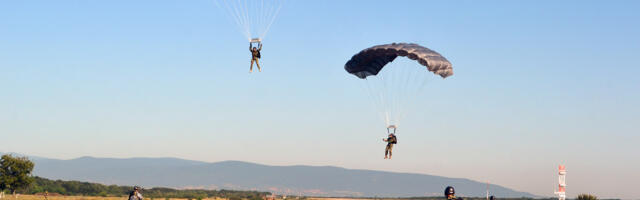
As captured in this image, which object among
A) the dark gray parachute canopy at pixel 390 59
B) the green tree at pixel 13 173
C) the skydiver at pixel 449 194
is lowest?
the skydiver at pixel 449 194

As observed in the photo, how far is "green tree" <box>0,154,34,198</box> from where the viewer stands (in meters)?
74.3

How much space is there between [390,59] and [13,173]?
4651 cm

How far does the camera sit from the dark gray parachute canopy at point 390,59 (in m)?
38.8

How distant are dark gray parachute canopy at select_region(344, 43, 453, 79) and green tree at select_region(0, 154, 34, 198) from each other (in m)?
43.1

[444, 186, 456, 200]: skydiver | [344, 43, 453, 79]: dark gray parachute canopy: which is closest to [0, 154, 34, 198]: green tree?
[344, 43, 453, 79]: dark gray parachute canopy

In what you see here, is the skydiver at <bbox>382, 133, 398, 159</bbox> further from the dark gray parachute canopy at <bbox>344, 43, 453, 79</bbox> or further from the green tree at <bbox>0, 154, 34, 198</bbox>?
the green tree at <bbox>0, 154, 34, 198</bbox>

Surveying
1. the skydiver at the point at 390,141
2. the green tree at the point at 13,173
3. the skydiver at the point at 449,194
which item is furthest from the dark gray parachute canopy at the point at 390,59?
the green tree at the point at 13,173

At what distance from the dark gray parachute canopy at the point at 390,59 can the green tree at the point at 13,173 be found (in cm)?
4315

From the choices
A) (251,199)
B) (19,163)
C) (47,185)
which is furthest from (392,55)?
(47,185)

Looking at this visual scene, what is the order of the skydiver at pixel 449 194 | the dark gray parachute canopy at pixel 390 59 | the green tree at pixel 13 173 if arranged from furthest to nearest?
the green tree at pixel 13 173
the dark gray parachute canopy at pixel 390 59
the skydiver at pixel 449 194

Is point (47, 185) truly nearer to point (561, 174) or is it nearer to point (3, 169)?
point (3, 169)

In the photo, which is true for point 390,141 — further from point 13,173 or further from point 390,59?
point 13,173

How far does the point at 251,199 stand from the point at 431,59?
62801 millimetres

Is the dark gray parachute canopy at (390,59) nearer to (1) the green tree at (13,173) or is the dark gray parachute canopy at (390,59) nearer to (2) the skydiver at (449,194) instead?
(2) the skydiver at (449,194)
